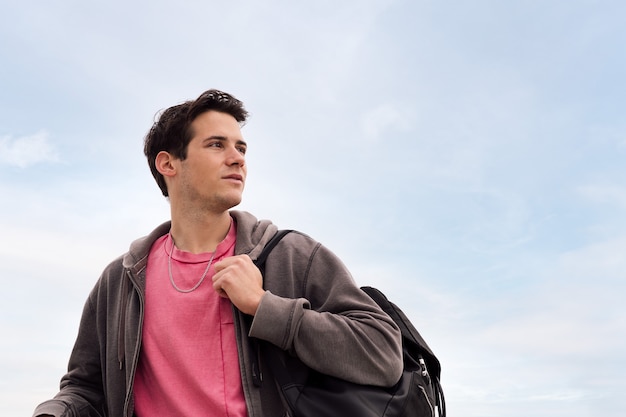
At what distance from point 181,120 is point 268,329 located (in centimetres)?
191

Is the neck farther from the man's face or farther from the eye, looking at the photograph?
the eye

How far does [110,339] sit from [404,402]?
2.23m

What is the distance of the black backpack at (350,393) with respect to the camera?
400 cm

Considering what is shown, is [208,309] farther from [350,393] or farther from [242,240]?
[350,393]

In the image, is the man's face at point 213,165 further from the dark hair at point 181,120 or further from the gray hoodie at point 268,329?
the gray hoodie at point 268,329

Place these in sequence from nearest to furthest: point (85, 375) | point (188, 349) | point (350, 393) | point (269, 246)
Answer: point (350, 393) → point (188, 349) → point (269, 246) → point (85, 375)

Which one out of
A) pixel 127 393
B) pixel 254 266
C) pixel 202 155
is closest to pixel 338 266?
pixel 254 266

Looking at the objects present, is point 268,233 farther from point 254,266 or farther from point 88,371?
point 88,371

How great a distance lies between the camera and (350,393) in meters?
4.02

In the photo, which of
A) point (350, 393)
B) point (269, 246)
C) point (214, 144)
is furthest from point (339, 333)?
point (214, 144)

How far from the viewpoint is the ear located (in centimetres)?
512

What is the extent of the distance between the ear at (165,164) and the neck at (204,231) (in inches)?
15.7

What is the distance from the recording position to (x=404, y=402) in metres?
4.09

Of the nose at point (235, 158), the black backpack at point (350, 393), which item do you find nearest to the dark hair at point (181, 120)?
the nose at point (235, 158)
